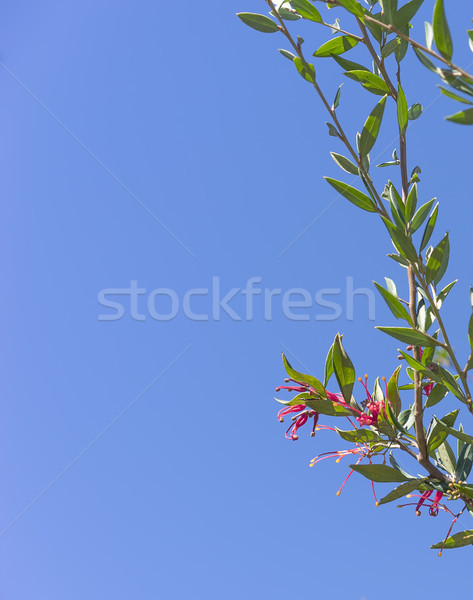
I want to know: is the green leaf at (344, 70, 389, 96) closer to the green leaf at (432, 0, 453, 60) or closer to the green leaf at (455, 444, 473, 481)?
the green leaf at (432, 0, 453, 60)

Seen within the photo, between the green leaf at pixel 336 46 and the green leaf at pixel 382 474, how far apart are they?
58 cm

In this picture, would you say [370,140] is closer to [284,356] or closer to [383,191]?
[383,191]

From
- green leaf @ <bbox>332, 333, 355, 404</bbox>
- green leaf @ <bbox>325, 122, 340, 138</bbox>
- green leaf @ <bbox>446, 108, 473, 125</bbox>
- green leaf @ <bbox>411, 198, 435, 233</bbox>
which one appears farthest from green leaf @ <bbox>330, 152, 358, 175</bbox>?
green leaf @ <bbox>446, 108, 473, 125</bbox>

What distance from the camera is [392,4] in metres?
0.75

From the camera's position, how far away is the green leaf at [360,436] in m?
0.77

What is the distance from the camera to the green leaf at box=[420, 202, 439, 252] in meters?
0.76

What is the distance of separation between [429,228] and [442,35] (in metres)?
0.26

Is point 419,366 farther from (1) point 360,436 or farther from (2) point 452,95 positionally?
(2) point 452,95

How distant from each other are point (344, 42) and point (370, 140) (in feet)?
0.67

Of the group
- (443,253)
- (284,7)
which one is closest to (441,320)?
(443,253)

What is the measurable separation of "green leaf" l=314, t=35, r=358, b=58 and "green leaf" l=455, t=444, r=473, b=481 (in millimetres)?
592

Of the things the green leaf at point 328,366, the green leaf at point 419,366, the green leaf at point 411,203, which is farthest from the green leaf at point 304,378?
the green leaf at point 411,203

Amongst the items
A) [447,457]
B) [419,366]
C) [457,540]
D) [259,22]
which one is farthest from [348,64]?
[457,540]

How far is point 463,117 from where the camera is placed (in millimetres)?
506
